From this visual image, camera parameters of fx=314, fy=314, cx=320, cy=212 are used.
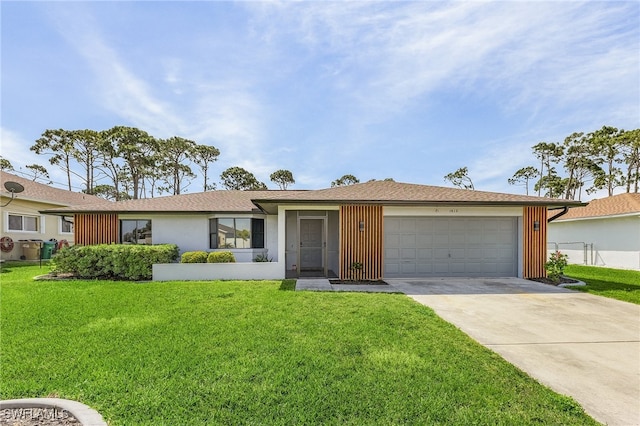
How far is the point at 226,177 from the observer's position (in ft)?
151

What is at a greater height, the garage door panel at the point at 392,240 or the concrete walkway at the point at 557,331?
the garage door panel at the point at 392,240

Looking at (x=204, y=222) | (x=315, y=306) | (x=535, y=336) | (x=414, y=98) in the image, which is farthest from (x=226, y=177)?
(x=535, y=336)

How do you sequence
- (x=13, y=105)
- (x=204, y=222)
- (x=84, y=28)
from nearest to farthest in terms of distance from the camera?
(x=84, y=28) → (x=13, y=105) → (x=204, y=222)

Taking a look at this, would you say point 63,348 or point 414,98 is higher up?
point 414,98

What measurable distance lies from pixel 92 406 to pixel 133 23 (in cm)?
839

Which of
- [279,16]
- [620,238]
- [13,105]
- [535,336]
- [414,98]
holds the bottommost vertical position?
[535,336]

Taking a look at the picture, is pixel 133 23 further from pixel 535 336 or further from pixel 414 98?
pixel 535 336

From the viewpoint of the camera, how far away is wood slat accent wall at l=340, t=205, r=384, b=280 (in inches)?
416

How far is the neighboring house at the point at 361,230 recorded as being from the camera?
10.6 meters

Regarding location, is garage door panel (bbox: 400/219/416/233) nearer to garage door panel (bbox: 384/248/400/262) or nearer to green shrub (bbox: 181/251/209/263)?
garage door panel (bbox: 384/248/400/262)

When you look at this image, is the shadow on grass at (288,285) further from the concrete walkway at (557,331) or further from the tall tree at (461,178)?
the tall tree at (461,178)

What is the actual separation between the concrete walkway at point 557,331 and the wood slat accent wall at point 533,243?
1574 mm

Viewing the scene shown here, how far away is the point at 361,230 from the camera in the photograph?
10602 mm

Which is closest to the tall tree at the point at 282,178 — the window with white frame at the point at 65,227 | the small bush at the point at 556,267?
the window with white frame at the point at 65,227
